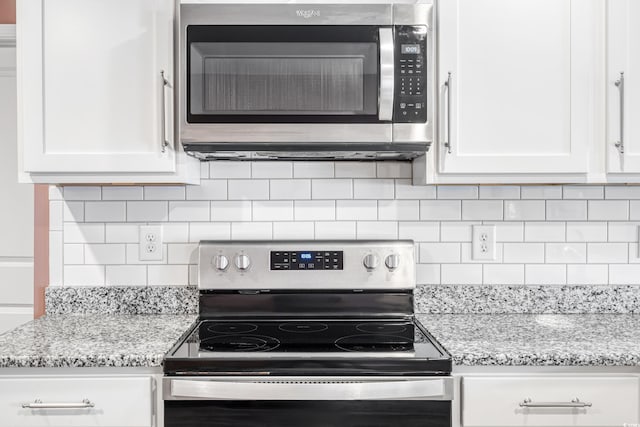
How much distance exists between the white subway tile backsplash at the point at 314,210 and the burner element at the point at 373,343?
1.65ft

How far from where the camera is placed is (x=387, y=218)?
195cm

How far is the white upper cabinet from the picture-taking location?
1584mm

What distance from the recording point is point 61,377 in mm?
1370

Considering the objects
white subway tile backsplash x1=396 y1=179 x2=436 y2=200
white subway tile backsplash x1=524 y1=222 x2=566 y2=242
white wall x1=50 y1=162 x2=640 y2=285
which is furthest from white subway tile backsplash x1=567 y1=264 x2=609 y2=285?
white subway tile backsplash x1=396 y1=179 x2=436 y2=200

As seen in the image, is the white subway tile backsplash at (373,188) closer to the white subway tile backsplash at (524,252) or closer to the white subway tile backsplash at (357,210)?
the white subway tile backsplash at (357,210)

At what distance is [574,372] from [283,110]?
1.06 meters

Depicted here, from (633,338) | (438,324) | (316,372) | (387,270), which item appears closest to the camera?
(316,372)

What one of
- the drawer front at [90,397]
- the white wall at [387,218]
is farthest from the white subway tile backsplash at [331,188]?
the drawer front at [90,397]

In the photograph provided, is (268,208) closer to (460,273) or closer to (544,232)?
(460,273)

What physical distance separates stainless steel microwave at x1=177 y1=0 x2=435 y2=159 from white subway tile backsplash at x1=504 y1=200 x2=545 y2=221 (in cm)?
55

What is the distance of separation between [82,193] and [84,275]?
0.97ft

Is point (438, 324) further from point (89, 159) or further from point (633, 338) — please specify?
point (89, 159)

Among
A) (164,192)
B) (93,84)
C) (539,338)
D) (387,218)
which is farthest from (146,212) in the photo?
(539,338)

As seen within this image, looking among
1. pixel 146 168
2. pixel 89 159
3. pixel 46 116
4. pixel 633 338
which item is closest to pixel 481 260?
pixel 633 338
